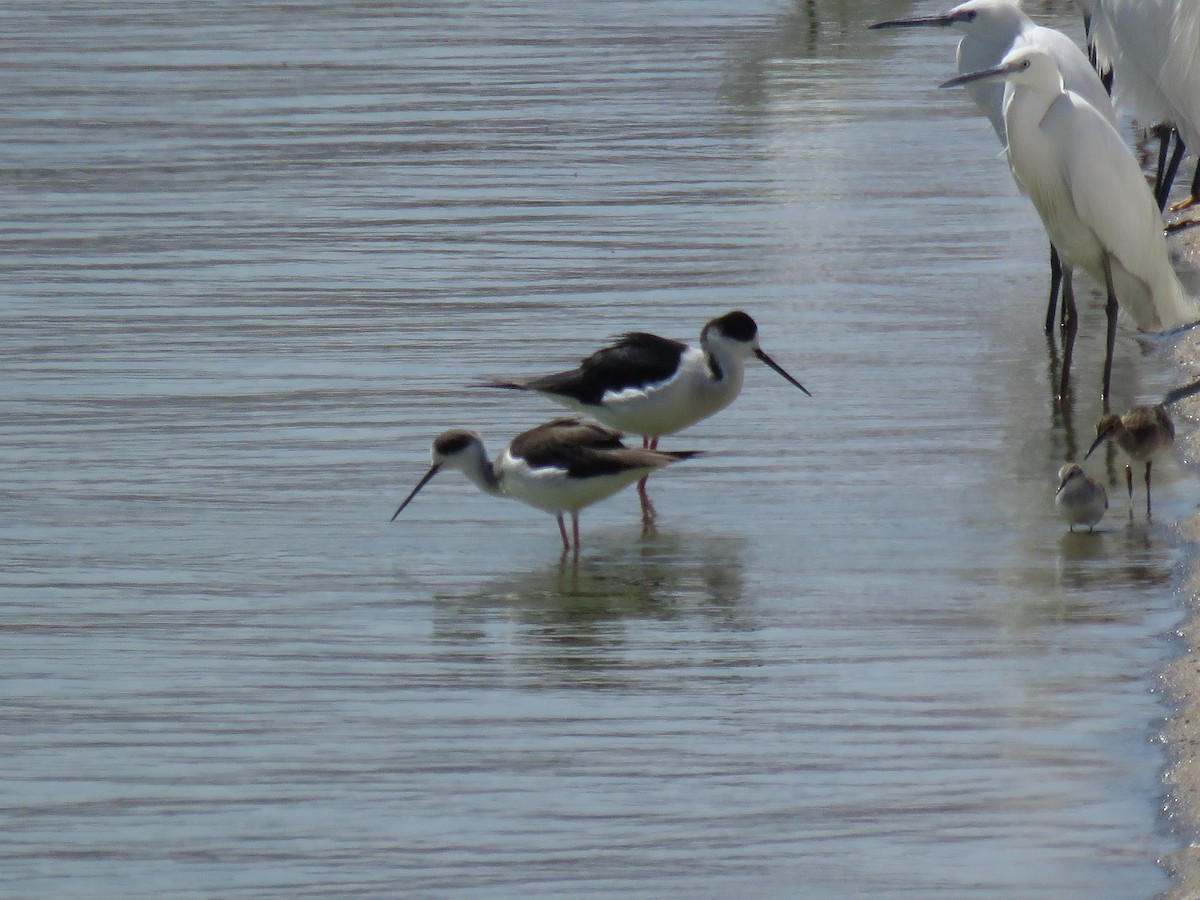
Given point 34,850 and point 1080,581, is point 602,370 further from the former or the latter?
point 34,850

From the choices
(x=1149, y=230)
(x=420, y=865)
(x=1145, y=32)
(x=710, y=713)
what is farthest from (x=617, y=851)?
(x=1145, y=32)

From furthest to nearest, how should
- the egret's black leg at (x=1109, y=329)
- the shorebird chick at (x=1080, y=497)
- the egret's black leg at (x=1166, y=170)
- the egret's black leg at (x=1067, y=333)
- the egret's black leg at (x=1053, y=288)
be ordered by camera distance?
the egret's black leg at (x=1166, y=170)
the egret's black leg at (x=1053, y=288)
the egret's black leg at (x=1067, y=333)
the egret's black leg at (x=1109, y=329)
the shorebird chick at (x=1080, y=497)

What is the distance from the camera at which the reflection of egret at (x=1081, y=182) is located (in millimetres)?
8234

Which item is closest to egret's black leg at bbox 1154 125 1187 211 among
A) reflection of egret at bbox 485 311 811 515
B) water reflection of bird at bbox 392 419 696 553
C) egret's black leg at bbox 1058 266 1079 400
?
egret's black leg at bbox 1058 266 1079 400

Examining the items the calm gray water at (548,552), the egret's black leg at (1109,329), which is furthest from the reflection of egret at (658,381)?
the egret's black leg at (1109,329)

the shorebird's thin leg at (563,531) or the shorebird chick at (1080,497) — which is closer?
the shorebird chick at (1080,497)

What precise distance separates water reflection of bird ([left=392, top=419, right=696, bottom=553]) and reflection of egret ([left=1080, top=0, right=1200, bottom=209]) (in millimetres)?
4593

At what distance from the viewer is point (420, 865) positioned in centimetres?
460

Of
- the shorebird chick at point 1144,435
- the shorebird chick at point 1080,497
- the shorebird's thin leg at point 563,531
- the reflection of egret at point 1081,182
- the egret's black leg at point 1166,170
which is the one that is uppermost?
the reflection of egret at point 1081,182

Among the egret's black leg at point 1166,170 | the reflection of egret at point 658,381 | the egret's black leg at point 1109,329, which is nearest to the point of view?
the reflection of egret at point 658,381

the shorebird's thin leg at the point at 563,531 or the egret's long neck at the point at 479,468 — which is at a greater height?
the egret's long neck at the point at 479,468

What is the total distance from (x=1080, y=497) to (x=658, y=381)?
1.47 metres

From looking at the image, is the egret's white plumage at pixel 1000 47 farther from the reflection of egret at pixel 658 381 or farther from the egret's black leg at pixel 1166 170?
the reflection of egret at pixel 658 381

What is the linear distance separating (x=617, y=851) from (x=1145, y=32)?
7000mm
